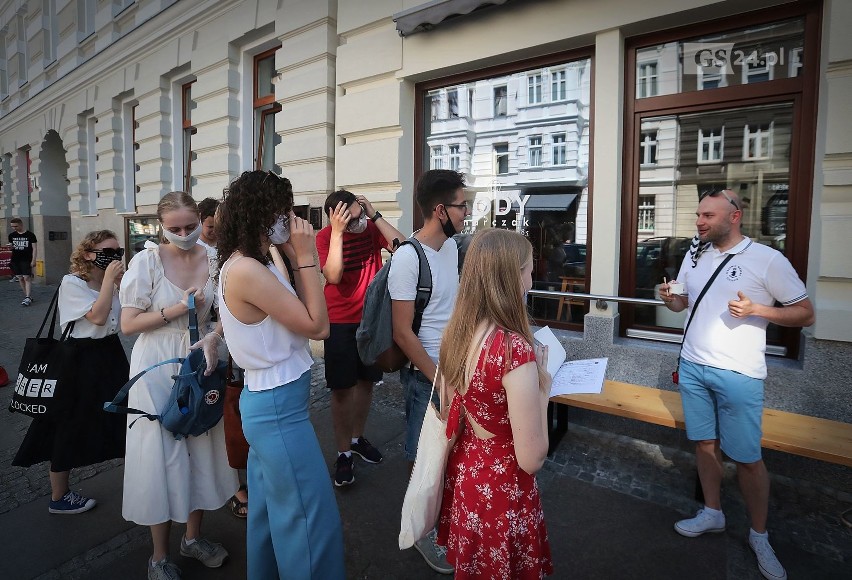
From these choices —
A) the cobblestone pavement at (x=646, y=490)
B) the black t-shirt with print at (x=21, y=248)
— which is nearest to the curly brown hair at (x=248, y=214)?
the cobblestone pavement at (x=646, y=490)

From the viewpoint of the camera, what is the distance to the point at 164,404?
238cm

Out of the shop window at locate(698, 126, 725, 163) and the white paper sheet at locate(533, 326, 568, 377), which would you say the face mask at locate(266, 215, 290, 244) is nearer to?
the white paper sheet at locate(533, 326, 568, 377)

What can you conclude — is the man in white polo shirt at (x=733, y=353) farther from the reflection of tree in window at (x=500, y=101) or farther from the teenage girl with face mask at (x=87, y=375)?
the teenage girl with face mask at (x=87, y=375)

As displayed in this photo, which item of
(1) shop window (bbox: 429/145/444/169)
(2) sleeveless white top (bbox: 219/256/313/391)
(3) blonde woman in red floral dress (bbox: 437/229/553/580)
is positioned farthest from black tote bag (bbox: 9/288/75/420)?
(1) shop window (bbox: 429/145/444/169)

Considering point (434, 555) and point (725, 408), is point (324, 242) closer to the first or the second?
point (434, 555)

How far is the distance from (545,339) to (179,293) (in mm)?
1823

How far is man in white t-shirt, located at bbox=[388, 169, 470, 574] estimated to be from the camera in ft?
7.79

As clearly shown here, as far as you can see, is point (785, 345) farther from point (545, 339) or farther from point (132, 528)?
point (132, 528)

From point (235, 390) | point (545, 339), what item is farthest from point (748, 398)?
point (235, 390)

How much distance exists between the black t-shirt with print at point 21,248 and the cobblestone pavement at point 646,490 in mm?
8777

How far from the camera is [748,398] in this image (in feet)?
8.32

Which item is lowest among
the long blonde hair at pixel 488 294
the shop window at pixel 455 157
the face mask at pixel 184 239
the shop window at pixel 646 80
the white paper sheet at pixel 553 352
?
the white paper sheet at pixel 553 352

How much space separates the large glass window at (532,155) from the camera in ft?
14.9

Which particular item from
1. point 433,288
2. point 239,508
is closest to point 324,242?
point 433,288
